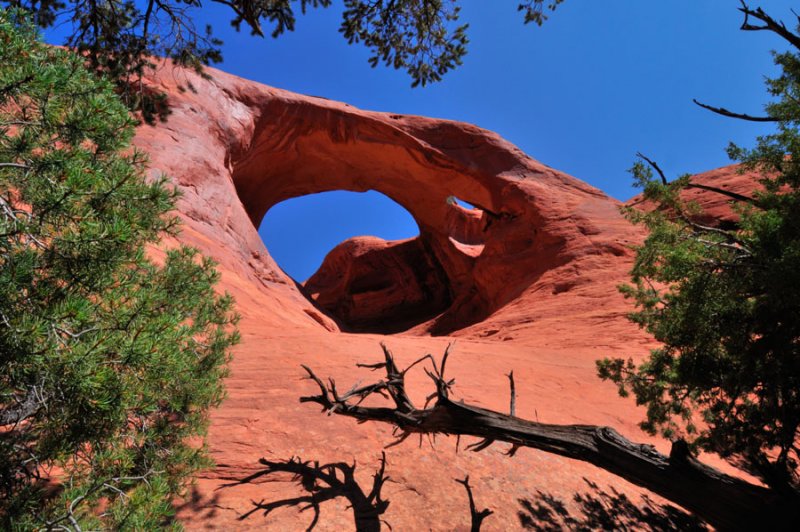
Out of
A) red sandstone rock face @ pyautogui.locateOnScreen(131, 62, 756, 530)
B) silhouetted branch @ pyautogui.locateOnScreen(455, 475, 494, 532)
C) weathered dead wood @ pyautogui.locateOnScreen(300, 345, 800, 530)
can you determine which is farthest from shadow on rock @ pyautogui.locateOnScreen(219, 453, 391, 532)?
silhouetted branch @ pyautogui.locateOnScreen(455, 475, 494, 532)

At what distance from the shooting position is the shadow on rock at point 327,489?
3.74 meters

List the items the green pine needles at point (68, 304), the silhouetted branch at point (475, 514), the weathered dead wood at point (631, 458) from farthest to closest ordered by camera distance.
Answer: the silhouetted branch at point (475, 514)
the weathered dead wood at point (631, 458)
the green pine needles at point (68, 304)

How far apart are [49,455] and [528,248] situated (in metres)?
19.5

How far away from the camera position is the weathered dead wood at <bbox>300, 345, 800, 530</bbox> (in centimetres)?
336

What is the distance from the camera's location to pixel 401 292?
32.5m

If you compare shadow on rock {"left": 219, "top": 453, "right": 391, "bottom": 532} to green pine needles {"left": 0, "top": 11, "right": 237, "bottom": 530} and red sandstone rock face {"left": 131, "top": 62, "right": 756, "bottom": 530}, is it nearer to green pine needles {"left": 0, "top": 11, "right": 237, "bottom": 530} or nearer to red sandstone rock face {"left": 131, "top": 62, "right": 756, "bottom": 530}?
red sandstone rock face {"left": 131, "top": 62, "right": 756, "bottom": 530}

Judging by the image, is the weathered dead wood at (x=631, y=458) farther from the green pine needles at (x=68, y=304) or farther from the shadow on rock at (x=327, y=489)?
the green pine needles at (x=68, y=304)

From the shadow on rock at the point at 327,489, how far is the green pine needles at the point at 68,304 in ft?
4.66

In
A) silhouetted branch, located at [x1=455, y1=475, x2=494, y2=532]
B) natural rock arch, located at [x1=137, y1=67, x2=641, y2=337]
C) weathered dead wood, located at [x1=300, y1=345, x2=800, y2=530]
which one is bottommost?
silhouetted branch, located at [x1=455, y1=475, x2=494, y2=532]

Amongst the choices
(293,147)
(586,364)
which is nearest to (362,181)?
(293,147)

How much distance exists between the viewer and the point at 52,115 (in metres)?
2.28

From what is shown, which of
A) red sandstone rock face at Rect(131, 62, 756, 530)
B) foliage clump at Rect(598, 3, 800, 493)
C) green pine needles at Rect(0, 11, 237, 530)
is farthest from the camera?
red sandstone rock face at Rect(131, 62, 756, 530)

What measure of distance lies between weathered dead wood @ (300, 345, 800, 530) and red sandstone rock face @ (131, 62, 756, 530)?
78cm

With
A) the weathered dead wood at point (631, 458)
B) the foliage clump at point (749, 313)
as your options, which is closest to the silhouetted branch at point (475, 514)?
the weathered dead wood at point (631, 458)
